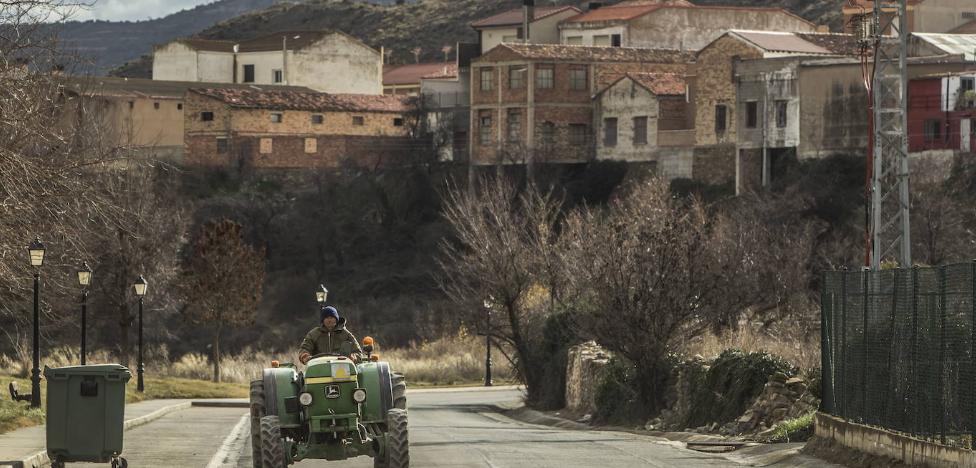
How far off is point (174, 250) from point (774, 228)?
72.9 feet

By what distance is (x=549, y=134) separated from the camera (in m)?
91.6

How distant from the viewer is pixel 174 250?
202 feet

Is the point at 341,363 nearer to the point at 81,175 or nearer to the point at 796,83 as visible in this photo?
the point at 81,175

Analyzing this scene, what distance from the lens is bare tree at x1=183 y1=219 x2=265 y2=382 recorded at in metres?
62.9

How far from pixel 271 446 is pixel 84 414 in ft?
12.0

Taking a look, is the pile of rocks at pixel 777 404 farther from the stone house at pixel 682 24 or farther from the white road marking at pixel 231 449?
the stone house at pixel 682 24

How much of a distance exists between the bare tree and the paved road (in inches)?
1007

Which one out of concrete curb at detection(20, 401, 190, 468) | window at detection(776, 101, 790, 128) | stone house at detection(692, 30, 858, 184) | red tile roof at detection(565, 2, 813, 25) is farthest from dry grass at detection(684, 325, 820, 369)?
red tile roof at detection(565, 2, 813, 25)

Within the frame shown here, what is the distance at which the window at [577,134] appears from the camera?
301 feet

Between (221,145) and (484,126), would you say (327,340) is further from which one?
(221,145)

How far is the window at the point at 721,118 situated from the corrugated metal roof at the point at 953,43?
353 inches

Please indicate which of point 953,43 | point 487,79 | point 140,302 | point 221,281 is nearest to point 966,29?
point 953,43

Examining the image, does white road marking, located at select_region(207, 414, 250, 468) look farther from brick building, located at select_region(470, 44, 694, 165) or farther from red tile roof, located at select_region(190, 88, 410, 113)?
red tile roof, located at select_region(190, 88, 410, 113)

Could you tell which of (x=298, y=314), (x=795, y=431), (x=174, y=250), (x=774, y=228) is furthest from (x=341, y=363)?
(x=298, y=314)
